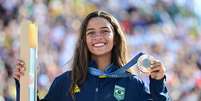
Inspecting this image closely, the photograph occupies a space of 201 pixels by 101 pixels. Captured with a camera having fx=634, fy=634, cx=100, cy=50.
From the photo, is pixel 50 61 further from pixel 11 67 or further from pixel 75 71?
pixel 75 71

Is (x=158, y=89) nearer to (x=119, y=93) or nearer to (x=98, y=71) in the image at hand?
(x=119, y=93)

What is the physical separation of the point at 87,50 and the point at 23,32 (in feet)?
1.51

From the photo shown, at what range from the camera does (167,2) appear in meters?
10.4

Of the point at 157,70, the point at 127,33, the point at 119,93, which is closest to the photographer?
the point at 157,70

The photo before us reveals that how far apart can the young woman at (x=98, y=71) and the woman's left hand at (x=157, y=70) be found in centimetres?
11

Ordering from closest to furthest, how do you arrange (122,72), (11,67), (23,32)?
(23,32)
(122,72)
(11,67)

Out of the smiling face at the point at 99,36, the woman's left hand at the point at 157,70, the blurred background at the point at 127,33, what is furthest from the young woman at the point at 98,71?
the blurred background at the point at 127,33

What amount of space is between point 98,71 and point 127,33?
6036 mm

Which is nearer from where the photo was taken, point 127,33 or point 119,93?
point 119,93

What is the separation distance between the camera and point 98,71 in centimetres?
357

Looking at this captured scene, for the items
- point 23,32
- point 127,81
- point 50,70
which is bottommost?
point 50,70

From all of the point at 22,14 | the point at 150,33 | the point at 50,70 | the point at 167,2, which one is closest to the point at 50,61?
the point at 50,70

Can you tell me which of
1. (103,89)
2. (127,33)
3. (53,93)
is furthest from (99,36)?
(127,33)

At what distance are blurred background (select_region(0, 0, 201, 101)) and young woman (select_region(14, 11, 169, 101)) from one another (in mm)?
3353
